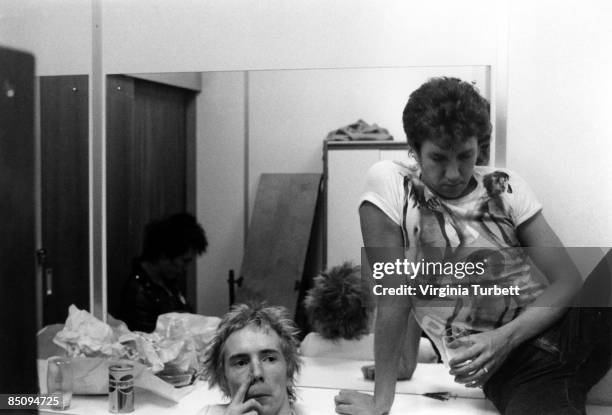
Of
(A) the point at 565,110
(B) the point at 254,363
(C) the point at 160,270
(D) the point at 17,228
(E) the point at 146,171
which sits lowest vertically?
(B) the point at 254,363

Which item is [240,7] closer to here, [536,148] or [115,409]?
[536,148]

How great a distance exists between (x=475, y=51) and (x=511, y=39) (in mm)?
69

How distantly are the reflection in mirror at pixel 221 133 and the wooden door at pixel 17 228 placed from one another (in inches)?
7.9

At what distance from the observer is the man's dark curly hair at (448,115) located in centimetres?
104

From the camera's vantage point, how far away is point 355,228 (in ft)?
3.95

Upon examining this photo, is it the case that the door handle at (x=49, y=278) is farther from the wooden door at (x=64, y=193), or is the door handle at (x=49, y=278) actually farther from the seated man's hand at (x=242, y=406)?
the seated man's hand at (x=242, y=406)

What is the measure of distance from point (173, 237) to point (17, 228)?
350 millimetres

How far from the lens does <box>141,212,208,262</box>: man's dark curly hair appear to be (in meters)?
1.34

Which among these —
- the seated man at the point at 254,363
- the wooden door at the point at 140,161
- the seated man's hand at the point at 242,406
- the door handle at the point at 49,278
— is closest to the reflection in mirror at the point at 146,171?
the wooden door at the point at 140,161

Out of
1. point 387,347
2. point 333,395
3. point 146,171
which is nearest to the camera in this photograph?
point 387,347

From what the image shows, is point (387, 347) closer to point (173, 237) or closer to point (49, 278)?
point (173, 237)

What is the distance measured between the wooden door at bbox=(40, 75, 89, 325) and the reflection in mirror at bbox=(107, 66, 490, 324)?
0.07 metres

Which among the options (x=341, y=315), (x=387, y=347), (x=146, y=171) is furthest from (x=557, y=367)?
(x=146, y=171)

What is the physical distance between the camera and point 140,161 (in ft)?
4.48
